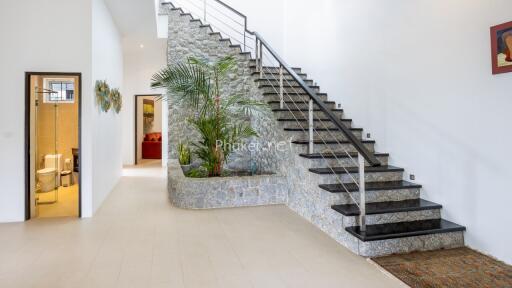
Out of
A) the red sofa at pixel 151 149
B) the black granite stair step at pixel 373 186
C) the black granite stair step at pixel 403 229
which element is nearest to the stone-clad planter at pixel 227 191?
the black granite stair step at pixel 373 186

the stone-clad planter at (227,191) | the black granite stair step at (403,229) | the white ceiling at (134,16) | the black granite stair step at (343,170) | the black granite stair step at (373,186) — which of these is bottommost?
the black granite stair step at (403,229)

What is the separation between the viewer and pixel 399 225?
306cm

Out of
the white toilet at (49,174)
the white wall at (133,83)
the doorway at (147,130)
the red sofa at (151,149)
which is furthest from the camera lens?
the red sofa at (151,149)

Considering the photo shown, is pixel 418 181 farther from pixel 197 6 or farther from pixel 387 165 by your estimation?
pixel 197 6

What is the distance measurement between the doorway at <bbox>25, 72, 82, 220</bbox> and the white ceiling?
140cm

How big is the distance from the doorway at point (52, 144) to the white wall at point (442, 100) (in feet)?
13.2

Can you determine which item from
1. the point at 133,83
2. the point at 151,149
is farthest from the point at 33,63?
the point at 151,149

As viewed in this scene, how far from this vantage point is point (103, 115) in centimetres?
475

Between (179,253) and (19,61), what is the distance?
312cm

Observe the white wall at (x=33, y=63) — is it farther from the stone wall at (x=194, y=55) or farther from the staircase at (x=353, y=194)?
the stone wall at (x=194, y=55)

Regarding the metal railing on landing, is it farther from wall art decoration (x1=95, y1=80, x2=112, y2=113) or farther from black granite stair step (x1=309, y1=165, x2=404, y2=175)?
wall art decoration (x1=95, y1=80, x2=112, y2=113)

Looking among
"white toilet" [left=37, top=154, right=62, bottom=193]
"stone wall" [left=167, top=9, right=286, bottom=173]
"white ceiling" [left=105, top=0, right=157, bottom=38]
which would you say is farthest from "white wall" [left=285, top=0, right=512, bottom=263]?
"white toilet" [left=37, top=154, right=62, bottom=193]

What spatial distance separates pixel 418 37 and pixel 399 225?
7.18ft

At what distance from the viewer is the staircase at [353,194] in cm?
285
